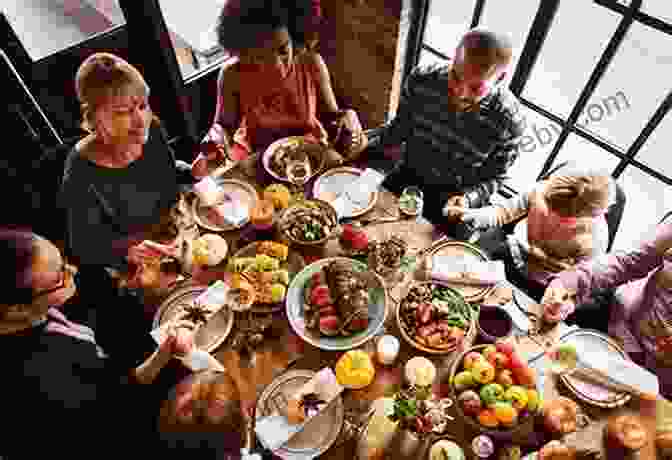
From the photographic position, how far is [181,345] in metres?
1.73

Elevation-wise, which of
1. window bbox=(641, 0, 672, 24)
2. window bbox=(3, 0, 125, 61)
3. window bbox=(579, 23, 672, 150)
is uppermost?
window bbox=(641, 0, 672, 24)

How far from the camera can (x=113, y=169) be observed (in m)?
2.27

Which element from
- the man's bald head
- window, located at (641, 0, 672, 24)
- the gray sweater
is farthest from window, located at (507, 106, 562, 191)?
the gray sweater

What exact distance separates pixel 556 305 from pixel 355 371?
0.83 meters

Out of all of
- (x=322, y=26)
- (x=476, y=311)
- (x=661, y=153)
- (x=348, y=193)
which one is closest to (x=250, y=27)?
(x=348, y=193)

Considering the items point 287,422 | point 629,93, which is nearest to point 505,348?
point 287,422

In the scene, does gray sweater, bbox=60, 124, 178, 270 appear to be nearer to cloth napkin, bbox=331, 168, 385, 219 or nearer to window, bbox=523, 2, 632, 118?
cloth napkin, bbox=331, 168, 385, 219

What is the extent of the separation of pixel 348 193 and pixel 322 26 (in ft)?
5.85

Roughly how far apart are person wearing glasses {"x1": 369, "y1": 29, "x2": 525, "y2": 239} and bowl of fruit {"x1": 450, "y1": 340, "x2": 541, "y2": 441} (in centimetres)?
82

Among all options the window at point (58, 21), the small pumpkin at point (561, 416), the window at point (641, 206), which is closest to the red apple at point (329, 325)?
the small pumpkin at point (561, 416)

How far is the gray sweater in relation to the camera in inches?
85.9

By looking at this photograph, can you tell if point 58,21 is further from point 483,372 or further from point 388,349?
point 483,372

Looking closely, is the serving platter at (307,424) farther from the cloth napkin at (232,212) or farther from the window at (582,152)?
the window at (582,152)

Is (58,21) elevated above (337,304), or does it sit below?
above
